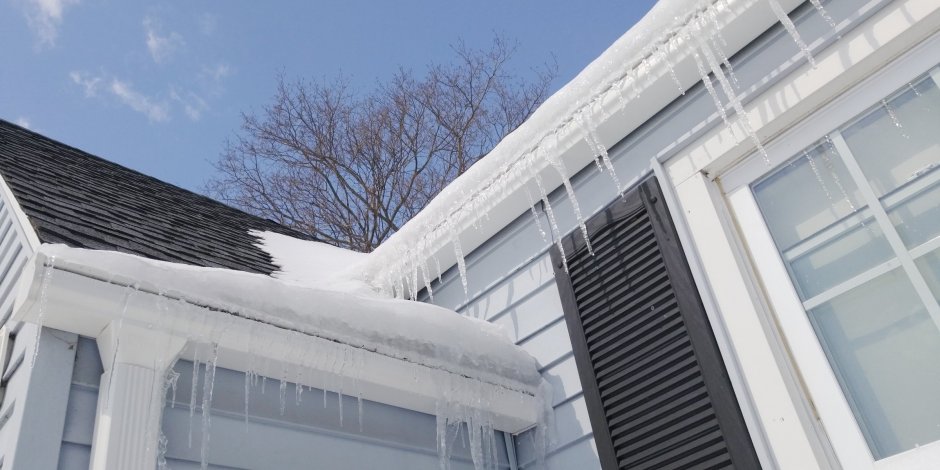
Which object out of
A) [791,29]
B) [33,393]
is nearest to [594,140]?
[791,29]

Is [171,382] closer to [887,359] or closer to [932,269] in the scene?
[887,359]

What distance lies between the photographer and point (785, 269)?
2.16 meters

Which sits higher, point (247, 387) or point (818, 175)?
point (818, 175)

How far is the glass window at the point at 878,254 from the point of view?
5.92 ft

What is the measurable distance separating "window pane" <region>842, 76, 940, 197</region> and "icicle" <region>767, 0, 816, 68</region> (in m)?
0.27

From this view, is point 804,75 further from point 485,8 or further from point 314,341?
point 485,8

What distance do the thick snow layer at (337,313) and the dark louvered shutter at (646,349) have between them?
0.33m

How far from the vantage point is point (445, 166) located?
396 inches

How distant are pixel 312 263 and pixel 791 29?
3.13 metres

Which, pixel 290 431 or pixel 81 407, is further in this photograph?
pixel 290 431

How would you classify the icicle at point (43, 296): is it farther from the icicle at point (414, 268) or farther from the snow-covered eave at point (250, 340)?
the icicle at point (414, 268)

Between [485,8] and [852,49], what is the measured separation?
414 inches

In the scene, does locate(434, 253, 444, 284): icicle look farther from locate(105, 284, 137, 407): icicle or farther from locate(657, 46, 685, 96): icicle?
locate(105, 284, 137, 407): icicle

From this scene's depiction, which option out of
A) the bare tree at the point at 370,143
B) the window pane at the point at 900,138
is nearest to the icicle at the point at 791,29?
the window pane at the point at 900,138
